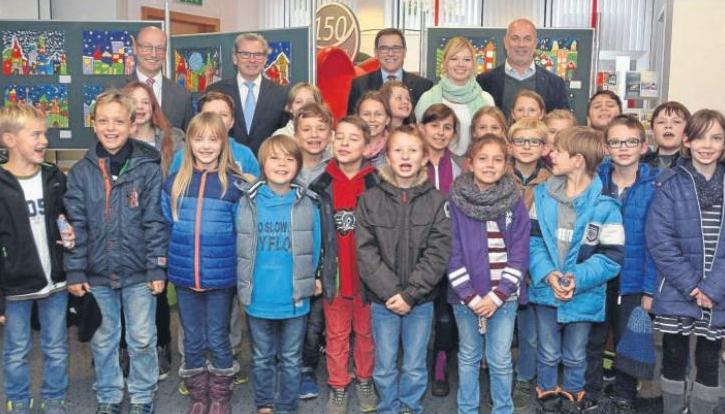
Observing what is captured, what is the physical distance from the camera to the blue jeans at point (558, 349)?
2789 mm

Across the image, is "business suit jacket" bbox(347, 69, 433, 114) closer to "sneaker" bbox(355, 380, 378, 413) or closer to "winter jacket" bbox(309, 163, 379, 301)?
"winter jacket" bbox(309, 163, 379, 301)

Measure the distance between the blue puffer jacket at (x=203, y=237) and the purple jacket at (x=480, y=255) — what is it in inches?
35.9

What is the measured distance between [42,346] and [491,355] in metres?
1.83

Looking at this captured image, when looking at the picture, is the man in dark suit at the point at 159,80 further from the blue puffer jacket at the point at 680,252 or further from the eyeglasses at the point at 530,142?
the blue puffer jacket at the point at 680,252

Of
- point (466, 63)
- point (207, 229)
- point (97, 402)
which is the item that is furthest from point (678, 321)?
point (97, 402)

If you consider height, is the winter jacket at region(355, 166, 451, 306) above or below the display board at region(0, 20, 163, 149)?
below

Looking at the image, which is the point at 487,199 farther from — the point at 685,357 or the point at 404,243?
the point at 685,357

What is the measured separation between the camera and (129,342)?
279 centimetres

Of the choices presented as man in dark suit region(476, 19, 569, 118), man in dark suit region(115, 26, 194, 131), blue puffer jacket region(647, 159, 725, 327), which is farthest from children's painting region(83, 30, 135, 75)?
blue puffer jacket region(647, 159, 725, 327)

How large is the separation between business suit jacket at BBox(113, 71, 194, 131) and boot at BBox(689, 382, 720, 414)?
2921 mm

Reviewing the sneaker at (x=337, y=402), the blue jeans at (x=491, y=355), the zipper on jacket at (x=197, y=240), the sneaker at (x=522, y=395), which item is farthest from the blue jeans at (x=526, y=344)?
the zipper on jacket at (x=197, y=240)

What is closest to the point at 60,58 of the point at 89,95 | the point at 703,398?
the point at 89,95

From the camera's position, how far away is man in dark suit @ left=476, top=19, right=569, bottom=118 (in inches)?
157

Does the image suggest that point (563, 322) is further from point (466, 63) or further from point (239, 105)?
point (239, 105)
